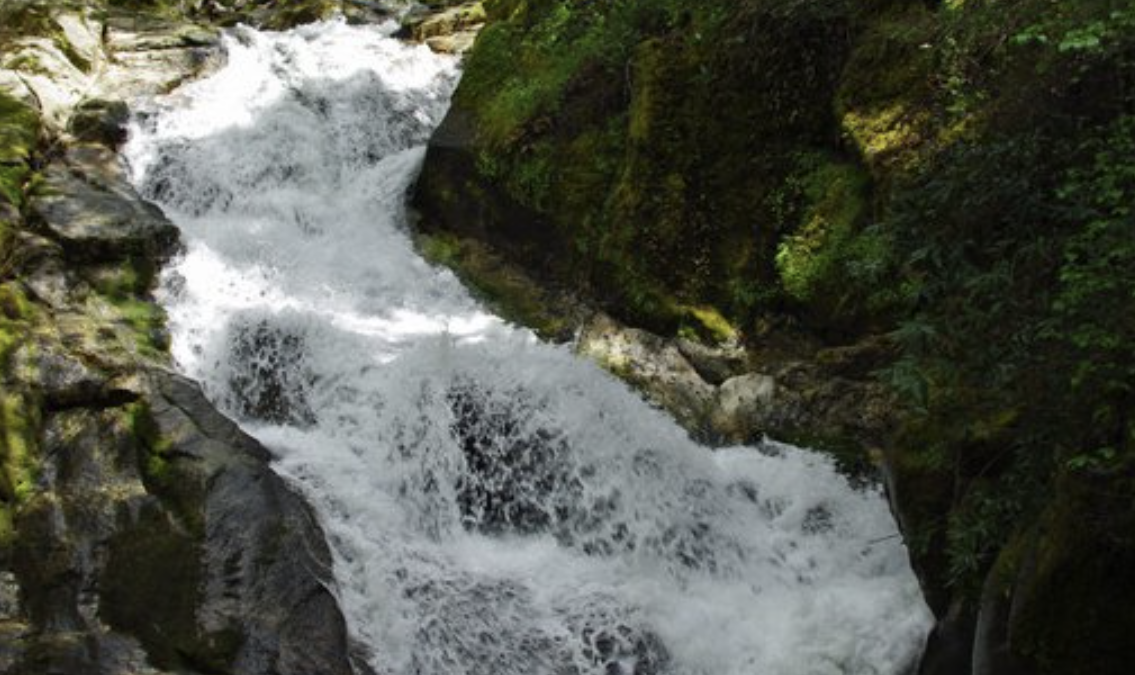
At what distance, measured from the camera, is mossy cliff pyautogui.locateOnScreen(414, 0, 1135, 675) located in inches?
172

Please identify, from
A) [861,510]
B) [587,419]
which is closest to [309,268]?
[587,419]

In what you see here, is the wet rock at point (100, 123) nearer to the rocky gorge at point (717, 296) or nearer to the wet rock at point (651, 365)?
the rocky gorge at point (717, 296)

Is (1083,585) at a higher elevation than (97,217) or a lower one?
higher

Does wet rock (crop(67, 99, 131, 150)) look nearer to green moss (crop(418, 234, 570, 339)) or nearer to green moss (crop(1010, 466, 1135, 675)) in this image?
green moss (crop(418, 234, 570, 339))

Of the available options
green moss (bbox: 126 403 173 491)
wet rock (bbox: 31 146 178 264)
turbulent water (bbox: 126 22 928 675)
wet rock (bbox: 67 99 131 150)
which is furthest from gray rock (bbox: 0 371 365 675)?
wet rock (bbox: 67 99 131 150)

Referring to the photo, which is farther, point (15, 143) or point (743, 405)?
point (15, 143)

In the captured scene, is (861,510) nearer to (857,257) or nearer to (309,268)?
(857,257)

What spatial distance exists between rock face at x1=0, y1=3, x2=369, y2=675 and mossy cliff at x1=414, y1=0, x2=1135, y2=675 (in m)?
3.63

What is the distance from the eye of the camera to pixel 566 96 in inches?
425

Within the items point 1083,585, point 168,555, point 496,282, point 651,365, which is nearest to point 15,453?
point 168,555

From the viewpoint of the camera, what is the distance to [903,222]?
5926 mm

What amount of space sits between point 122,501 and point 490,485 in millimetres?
2852

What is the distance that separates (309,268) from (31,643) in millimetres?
5694

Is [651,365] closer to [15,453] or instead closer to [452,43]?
[15,453]
